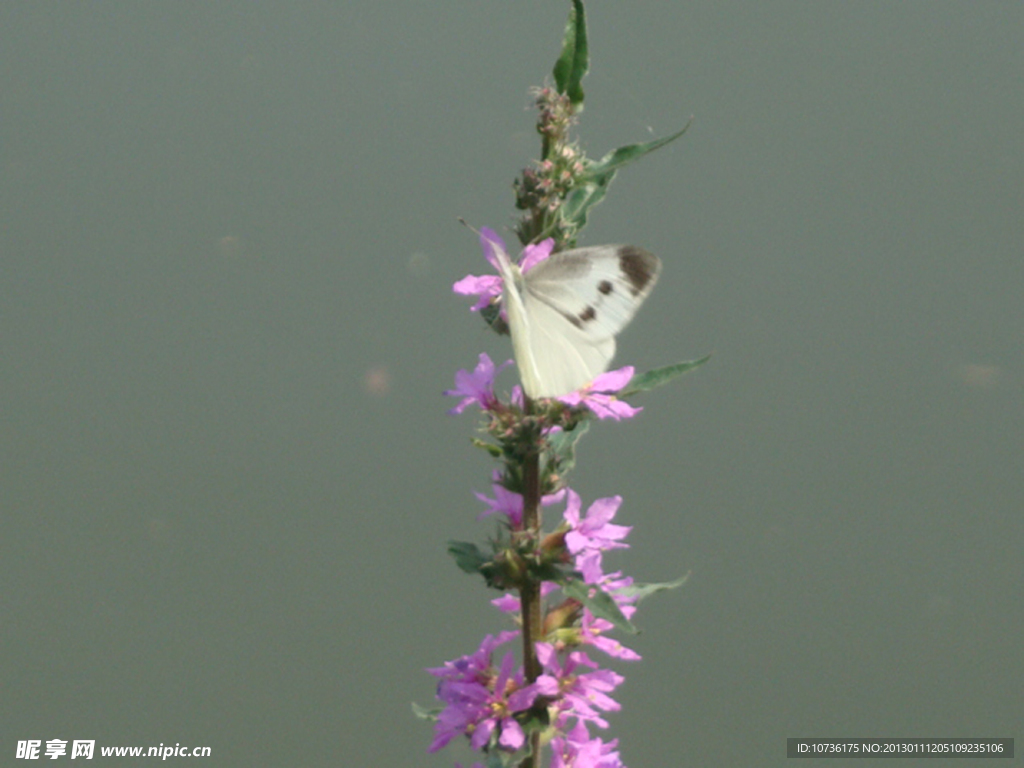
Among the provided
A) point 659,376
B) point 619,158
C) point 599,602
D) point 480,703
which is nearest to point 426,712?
point 480,703

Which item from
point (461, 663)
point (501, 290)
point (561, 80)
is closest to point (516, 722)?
point (461, 663)

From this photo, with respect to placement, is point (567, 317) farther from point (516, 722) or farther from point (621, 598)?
point (516, 722)

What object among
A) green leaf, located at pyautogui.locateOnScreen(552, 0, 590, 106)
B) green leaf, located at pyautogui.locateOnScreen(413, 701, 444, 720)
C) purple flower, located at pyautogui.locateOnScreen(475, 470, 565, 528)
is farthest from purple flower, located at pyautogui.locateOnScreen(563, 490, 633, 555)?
green leaf, located at pyautogui.locateOnScreen(552, 0, 590, 106)

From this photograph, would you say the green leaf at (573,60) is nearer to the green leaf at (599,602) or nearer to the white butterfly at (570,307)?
the white butterfly at (570,307)

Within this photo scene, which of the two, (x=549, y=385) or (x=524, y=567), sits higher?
(x=549, y=385)

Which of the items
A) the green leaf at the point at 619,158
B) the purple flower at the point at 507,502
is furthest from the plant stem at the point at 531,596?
the green leaf at the point at 619,158

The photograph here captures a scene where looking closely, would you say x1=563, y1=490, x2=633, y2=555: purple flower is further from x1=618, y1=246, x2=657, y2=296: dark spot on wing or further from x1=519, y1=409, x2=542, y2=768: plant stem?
x1=618, y1=246, x2=657, y2=296: dark spot on wing
